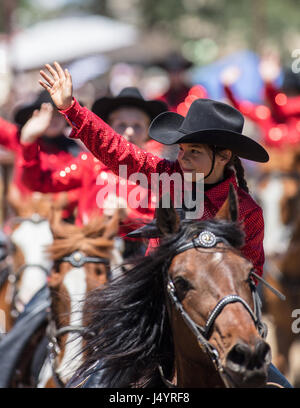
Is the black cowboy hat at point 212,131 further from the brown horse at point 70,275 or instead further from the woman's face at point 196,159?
the brown horse at point 70,275

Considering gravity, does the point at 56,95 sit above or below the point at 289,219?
above

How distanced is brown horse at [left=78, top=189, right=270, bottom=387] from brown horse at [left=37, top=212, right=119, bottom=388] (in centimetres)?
58

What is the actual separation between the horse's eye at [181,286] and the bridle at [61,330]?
0.60 meters

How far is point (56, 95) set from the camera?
3.56 meters

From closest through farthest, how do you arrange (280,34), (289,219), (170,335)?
(170,335)
(289,219)
(280,34)

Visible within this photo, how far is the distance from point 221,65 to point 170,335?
51.8ft

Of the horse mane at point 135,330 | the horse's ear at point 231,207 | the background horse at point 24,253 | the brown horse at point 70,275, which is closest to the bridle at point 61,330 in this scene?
the brown horse at point 70,275

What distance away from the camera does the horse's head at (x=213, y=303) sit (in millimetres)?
2834

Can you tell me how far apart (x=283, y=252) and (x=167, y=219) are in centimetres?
544

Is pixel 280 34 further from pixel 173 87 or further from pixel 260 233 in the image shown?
pixel 260 233

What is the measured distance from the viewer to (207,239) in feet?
10.5

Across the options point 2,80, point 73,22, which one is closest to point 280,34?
point 73,22

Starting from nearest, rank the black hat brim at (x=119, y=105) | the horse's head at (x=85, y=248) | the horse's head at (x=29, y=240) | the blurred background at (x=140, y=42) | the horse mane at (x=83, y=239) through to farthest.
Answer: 1. the horse's head at (x=85, y=248)
2. the horse mane at (x=83, y=239)
3. the black hat brim at (x=119, y=105)
4. the horse's head at (x=29, y=240)
5. the blurred background at (x=140, y=42)

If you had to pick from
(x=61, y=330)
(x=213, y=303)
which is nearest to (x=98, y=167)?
(x=61, y=330)
